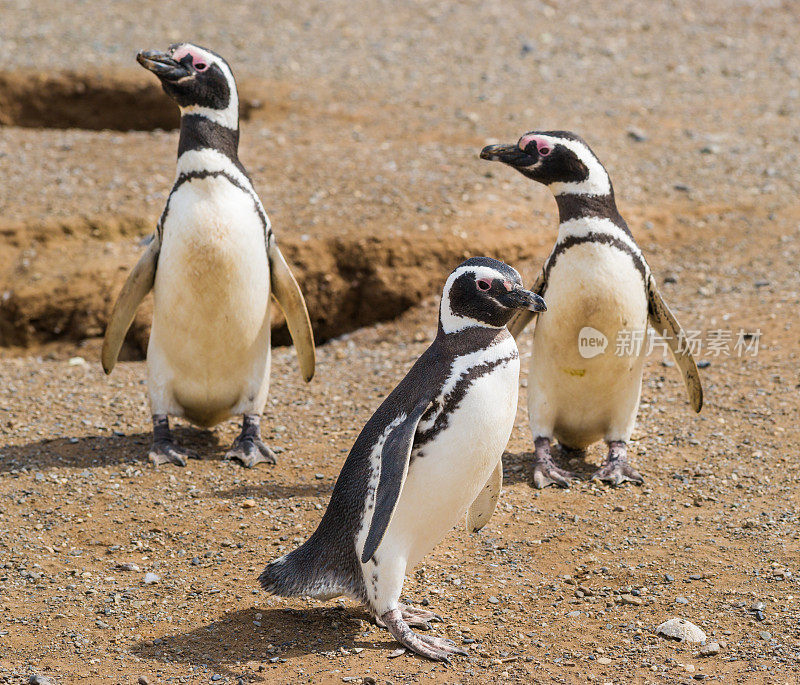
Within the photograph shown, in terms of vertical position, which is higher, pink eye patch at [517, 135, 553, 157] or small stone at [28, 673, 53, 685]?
pink eye patch at [517, 135, 553, 157]

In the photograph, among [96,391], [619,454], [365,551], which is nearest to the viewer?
[365,551]

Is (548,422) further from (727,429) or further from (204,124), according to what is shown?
(204,124)

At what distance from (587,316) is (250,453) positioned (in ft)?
5.84

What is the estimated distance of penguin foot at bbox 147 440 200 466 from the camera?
5246mm

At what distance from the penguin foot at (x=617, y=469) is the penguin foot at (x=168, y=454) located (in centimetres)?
201

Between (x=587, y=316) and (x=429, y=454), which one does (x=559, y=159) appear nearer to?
(x=587, y=316)

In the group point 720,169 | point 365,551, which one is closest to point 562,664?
point 365,551

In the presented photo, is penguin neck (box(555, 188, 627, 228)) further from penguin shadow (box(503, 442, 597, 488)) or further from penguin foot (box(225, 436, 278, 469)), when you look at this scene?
penguin foot (box(225, 436, 278, 469))

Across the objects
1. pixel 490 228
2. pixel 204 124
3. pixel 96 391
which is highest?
pixel 204 124

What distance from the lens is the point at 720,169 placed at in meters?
8.96

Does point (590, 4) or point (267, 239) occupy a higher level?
point (590, 4)

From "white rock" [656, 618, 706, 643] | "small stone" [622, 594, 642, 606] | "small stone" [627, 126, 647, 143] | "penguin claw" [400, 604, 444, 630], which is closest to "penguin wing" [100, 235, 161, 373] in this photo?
"penguin claw" [400, 604, 444, 630]

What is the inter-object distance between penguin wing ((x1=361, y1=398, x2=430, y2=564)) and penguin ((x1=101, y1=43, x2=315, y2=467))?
74.1 inches

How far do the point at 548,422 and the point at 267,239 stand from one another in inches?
66.3
